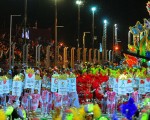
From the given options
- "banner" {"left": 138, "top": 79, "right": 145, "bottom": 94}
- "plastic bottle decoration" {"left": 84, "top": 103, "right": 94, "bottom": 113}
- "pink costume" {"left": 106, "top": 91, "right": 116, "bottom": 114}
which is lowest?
"pink costume" {"left": 106, "top": 91, "right": 116, "bottom": 114}

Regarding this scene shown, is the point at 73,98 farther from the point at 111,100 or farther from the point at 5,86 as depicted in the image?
the point at 5,86

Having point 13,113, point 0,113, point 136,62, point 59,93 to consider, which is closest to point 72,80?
point 59,93

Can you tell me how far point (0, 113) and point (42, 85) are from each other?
9828 millimetres

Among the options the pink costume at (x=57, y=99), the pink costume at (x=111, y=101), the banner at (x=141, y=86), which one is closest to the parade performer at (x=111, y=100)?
the pink costume at (x=111, y=101)

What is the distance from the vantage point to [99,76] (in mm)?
19562

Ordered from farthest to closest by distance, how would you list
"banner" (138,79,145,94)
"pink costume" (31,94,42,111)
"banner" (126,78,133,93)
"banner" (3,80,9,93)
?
1. "banner" (138,79,145,94)
2. "pink costume" (31,94,42,111)
3. "banner" (126,78,133,93)
4. "banner" (3,80,9,93)

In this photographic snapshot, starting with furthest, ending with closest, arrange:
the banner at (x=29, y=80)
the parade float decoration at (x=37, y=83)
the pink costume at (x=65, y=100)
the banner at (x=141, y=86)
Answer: the banner at (x=141, y=86) < the pink costume at (x=65, y=100) < the parade float decoration at (x=37, y=83) < the banner at (x=29, y=80)

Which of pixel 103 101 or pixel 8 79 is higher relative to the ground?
pixel 8 79

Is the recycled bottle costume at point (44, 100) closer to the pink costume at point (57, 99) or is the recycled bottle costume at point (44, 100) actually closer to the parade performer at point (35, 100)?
the pink costume at point (57, 99)

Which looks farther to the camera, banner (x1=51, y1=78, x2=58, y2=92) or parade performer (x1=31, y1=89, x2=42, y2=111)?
banner (x1=51, y1=78, x2=58, y2=92)

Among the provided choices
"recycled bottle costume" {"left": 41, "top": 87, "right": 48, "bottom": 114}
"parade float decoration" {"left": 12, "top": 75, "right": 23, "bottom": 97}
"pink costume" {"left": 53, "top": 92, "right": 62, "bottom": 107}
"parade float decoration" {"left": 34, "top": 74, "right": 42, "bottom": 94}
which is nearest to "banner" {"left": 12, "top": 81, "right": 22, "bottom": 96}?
"parade float decoration" {"left": 12, "top": 75, "right": 23, "bottom": 97}

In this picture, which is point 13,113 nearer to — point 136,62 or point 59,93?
point 59,93

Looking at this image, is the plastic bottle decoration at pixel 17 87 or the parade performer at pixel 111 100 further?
the parade performer at pixel 111 100

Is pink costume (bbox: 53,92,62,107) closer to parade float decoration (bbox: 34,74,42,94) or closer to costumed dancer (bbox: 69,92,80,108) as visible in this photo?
costumed dancer (bbox: 69,92,80,108)
